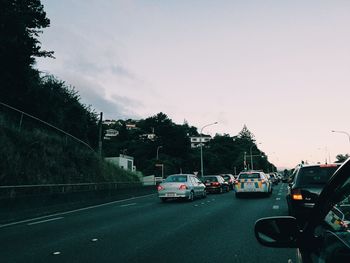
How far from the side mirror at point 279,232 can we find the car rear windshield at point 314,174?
6.33 metres

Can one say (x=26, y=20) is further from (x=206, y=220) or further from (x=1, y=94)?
(x=206, y=220)

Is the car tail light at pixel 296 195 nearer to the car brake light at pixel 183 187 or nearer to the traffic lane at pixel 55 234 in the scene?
the traffic lane at pixel 55 234

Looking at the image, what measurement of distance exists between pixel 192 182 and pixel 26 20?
17.1m

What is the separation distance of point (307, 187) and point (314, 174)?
0.68 meters

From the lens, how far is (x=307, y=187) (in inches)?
312

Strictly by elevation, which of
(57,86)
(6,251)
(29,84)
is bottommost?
(6,251)

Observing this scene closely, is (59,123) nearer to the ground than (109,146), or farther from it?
nearer to the ground

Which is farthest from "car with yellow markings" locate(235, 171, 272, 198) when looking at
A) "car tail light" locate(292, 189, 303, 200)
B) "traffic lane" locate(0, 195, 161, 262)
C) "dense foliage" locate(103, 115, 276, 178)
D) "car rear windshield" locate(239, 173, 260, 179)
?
"dense foliage" locate(103, 115, 276, 178)

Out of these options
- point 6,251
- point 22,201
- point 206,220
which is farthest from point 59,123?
point 6,251

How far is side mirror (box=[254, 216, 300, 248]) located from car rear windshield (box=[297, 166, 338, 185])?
6.33m

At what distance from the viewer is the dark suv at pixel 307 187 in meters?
7.62

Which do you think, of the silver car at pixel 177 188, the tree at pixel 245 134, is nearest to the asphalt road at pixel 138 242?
the silver car at pixel 177 188

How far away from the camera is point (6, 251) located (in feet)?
20.8

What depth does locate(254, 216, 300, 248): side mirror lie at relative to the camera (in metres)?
2.30
